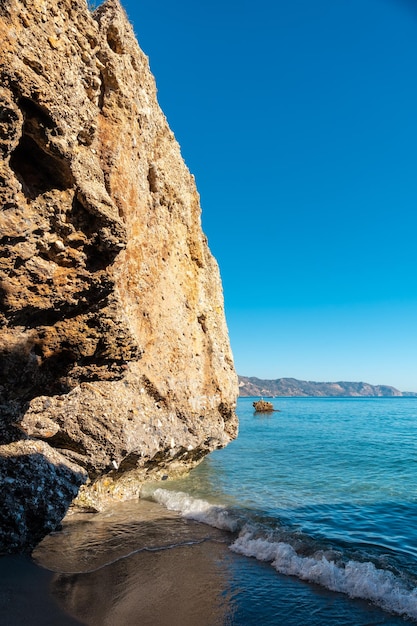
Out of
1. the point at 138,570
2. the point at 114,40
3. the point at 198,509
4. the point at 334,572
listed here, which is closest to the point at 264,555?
the point at 334,572

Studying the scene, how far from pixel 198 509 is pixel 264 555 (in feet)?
12.8

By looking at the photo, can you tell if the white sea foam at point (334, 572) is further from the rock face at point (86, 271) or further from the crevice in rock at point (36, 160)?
the crevice in rock at point (36, 160)

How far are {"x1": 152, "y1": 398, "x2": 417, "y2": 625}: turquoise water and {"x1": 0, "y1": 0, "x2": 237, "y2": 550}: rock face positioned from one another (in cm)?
310

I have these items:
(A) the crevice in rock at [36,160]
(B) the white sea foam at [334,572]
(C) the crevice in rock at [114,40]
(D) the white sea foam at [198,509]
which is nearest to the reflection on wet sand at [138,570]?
(D) the white sea foam at [198,509]

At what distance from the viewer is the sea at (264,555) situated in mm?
7469

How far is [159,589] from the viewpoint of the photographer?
25.7 ft

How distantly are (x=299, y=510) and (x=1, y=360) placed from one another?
1248 cm

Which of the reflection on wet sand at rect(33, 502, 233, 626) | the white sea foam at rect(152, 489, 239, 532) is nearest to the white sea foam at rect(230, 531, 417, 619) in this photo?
the reflection on wet sand at rect(33, 502, 233, 626)

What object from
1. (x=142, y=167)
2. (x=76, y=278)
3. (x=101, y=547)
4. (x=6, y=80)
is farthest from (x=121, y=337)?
(x=142, y=167)

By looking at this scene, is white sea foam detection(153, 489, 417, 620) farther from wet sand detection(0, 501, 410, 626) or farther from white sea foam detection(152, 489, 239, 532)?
wet sand detection(0, 501, 410, 626)

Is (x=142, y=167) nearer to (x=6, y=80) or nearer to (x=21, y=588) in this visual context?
(x=6, y=80)

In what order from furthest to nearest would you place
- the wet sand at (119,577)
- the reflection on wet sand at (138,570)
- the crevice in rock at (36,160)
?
1. the reflection on wet sand at (138,570)
2. the wet sand at (119,577)
3. the crevice in rock at (36,160)

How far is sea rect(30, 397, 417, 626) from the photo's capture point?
7469 mm

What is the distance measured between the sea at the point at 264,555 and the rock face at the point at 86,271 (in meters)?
1.90
